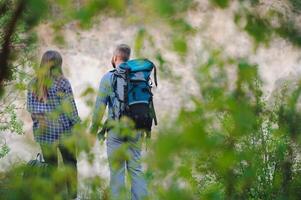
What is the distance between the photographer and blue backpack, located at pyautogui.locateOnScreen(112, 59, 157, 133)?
6.25 m

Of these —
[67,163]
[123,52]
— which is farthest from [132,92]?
[67,163]

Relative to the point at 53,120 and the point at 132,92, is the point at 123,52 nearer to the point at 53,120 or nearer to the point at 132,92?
the point at 132,92

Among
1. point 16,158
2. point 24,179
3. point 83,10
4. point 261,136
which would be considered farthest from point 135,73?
point 83,10

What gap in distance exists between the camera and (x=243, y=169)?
270 cm

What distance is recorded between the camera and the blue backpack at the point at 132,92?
6.25 m

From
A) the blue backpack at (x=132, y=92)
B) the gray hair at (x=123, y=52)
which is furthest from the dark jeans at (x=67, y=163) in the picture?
the gray hair at (x=123, y=52)

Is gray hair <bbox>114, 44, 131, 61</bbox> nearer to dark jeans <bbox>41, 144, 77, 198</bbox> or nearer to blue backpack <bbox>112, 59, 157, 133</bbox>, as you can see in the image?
blue backpack <bbox>112, 59, 157, 133</bbox>

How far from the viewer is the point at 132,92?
6.38 metres

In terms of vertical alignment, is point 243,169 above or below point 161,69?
below

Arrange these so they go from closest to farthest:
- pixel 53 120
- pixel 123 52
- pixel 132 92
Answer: pixel 53 120, pixel 132 92, pixel 123 52

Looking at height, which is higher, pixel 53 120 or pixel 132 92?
pixel 53 120

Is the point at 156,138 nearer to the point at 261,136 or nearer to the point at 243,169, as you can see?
the point at 243,169

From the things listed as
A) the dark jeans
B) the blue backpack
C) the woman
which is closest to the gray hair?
the blue backpack

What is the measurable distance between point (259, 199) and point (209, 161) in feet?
5.90
